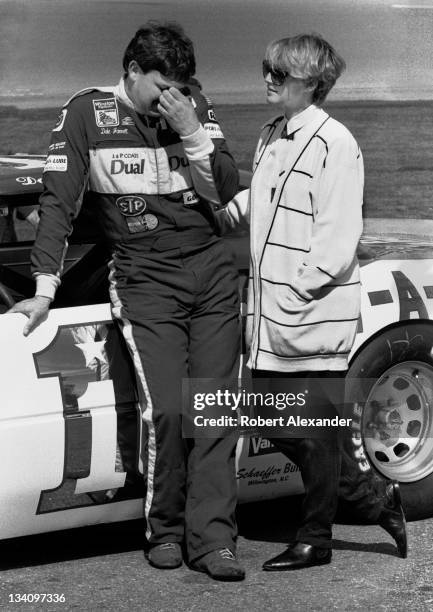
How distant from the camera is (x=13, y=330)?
3422 mm

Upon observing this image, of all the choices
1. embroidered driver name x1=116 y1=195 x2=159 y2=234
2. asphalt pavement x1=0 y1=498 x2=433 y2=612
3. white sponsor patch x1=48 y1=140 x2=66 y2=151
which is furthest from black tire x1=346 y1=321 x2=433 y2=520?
white sponsor patch x1=48 y1=140 x2=66 y2=151

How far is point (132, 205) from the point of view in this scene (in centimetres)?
364

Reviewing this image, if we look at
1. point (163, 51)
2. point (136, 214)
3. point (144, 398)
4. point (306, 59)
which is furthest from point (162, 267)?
point (306, 59)

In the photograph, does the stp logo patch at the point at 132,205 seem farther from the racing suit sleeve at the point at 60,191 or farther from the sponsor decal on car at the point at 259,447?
the sponsor decal on car at the point at 259,447

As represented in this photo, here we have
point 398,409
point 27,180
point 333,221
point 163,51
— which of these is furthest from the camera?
point 398,409

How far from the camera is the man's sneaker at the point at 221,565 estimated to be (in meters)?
3.54

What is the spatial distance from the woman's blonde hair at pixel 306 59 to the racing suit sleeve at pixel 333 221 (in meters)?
0.21

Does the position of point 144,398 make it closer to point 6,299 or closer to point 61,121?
point 6,299

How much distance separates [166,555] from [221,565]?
198 mm

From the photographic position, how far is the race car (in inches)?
136

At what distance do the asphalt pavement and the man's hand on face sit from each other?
1377mm

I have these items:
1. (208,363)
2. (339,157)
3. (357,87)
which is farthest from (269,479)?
(357,87)

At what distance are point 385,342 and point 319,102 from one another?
911 mm

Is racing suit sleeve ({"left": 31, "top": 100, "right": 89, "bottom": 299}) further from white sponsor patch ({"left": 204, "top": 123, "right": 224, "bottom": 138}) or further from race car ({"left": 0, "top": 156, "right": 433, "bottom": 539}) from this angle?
white sponsor patch ({"left": 204, "top": 123, "right": 224, "bottom": 138})
